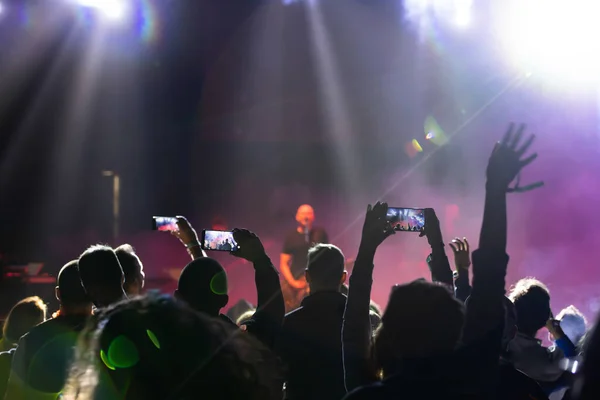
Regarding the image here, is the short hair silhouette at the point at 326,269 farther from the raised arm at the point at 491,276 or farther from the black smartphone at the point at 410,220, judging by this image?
the raised arm at the point at 491,276

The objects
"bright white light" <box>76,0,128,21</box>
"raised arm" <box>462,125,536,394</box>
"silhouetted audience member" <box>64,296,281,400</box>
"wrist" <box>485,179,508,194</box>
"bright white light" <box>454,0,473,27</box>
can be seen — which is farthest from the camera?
"bright white light" <box>454,0,473,27</box>

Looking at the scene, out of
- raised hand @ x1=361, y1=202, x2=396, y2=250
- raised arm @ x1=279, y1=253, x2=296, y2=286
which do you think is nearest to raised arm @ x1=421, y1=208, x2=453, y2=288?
raised hand @ x1=361, y1=202, x2=396, y2=250

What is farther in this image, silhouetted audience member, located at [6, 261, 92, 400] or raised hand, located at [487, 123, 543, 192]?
silhouetted audience member, located at [6, 261, 92, 400]

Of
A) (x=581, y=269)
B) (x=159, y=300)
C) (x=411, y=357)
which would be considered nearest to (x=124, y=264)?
(x=159, y=300)

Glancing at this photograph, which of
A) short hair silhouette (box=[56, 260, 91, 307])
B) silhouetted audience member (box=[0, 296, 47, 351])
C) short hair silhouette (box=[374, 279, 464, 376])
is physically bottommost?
silhouetted audience member (box=[0, 296, 47, 351])

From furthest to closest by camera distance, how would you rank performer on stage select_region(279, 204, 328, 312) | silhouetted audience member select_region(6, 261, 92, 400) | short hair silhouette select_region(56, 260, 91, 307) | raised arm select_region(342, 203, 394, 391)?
performer on stage select_region(279, 204, 328, 312)
short hair silhouette select_region(56, 260, 91, 307)
silhouetted audience member select_region(6, 261, 92, 400)
raised arm select_region(342, 203, 394, 391)

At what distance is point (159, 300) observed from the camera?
3.52ft

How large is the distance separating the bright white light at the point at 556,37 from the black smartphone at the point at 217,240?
21.4 feet

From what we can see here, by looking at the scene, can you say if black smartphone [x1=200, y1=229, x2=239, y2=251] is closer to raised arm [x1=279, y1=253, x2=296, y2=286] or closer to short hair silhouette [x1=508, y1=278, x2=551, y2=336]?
short hair silhouette [x1=508, y1=278, x2=551, y2=336]

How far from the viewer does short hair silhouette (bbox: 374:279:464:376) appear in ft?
3.90

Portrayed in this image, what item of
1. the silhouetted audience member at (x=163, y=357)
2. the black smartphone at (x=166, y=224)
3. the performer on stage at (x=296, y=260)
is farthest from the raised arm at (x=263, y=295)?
the performer on stage at (x=296, y=260)

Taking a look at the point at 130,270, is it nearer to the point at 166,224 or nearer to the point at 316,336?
the point at 166,224

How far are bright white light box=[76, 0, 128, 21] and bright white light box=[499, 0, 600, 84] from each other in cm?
559

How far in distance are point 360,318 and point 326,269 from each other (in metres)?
0.52
